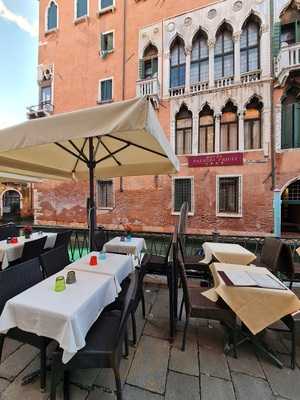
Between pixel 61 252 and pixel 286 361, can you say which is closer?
pixel 286 361

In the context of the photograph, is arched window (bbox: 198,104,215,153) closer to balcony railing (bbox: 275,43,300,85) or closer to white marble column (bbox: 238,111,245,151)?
white marble column (bbox: 238,111,245,151)

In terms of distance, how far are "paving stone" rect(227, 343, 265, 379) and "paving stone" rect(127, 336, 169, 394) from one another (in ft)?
2.07

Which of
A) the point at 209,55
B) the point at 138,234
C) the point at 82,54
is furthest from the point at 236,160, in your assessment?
the point at 82,54

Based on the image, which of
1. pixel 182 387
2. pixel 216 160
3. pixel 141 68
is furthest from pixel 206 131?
pixel 182 387

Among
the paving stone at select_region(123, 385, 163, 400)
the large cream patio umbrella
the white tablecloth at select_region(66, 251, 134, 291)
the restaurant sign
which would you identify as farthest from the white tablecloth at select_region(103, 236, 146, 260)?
the restaurant sign

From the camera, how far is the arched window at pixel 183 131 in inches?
399

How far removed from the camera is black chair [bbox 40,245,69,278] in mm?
2467

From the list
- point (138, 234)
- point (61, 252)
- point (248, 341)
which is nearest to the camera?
point (248, 341)

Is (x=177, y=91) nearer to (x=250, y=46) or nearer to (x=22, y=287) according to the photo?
(x=250, y=46)

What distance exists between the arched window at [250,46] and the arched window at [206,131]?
222 centimetres

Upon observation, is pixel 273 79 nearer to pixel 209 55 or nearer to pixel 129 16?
pixel 209 55

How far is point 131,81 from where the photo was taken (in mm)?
10930

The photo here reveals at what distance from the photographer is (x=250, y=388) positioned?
5.53ft

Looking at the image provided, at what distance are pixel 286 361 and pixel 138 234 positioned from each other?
3425mm
